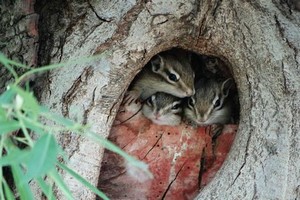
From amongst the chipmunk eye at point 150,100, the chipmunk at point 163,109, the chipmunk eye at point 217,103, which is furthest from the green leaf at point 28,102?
the chipmunk eye at point 217,103

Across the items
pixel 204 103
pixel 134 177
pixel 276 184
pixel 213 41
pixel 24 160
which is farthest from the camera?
pixel 204 103

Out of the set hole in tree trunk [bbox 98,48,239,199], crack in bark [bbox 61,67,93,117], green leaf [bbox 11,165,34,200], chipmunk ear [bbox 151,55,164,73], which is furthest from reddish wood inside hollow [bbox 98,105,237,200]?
green leaf [bbox 11,165,34,200]

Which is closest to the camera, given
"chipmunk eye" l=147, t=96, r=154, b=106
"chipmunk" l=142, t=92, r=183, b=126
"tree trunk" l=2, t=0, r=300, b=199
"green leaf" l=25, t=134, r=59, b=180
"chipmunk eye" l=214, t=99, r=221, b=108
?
"green leaf" l=25, t=134, r=59, b=180

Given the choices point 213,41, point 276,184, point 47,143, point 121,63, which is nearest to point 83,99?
point 121,63

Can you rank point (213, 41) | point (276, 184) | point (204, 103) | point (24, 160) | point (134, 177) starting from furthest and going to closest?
point (204, 103) → point (134, 177) → point (213, 41) → point (276, 184) → point (24, 160)

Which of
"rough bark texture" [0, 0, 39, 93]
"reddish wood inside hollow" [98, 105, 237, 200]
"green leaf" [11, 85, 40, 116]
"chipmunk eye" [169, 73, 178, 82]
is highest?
"green leaf" [11, 85, 40, 116]

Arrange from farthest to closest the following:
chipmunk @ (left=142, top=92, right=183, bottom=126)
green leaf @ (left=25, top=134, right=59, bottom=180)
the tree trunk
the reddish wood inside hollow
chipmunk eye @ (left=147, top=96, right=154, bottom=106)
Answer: chipmunk eye @ (left=147, top=96, right=154, bottom=106)
chipmunk @ (left=142, top=92, right=183, bottom=126)
the reddish wood inside hollow
the tree trunk
green leaf @ (left=25, top=134, right=59, bottom=180)

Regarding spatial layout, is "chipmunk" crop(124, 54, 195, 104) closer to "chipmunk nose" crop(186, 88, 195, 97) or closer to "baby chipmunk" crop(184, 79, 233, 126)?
"chipmunk nose" crop(186, 88, 195, 97)

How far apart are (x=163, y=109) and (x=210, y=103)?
11.6 inches

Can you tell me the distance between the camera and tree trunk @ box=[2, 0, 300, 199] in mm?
2984

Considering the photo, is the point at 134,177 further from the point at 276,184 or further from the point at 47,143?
the point at 47,143

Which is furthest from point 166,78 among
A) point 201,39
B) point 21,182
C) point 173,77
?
point 21,182

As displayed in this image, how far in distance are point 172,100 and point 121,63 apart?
84 centimetres

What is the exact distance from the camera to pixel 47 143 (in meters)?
1.45
